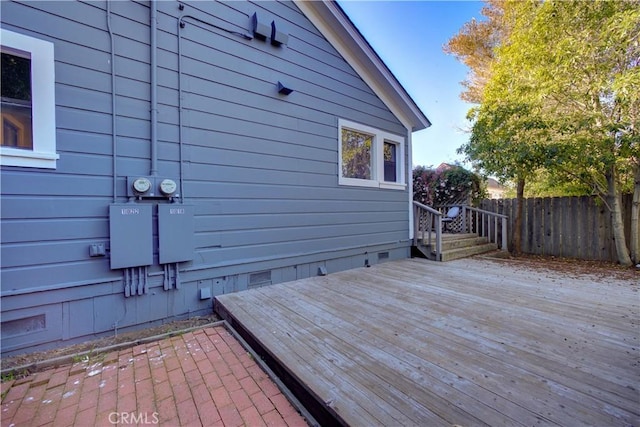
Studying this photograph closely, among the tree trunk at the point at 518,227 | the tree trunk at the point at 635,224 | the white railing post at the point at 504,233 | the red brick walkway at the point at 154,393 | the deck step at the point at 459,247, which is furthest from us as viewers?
the tree trunk at the point at 518,227

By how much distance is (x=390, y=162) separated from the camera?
5.58 m

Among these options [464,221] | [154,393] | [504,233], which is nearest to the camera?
[154,393]

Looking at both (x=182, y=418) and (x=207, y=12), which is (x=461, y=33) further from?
(x=182, y=418)

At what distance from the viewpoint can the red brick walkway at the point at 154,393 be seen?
1.51 meters

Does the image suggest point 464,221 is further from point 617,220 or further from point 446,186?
point 617,220

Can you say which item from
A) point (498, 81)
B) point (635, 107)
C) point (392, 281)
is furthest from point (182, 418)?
point (498, 81)

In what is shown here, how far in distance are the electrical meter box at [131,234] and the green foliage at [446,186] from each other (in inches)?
312

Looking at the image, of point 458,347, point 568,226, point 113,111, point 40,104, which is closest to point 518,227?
point 568,226

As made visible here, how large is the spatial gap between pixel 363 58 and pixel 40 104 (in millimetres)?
4408

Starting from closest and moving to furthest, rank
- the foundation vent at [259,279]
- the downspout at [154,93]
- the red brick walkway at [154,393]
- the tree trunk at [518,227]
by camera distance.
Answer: the red brick walkway at [154,393] < the downspout at [154,93] < the foundation vent at [259,279] < the tree trunk at [518,227]

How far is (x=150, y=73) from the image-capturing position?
2779 mm

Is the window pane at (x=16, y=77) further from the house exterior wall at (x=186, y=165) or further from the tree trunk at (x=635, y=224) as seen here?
the tree trunk at (x=635, y=224)

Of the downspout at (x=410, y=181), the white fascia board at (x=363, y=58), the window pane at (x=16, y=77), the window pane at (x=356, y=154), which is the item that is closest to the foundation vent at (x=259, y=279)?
the window pane at (x=356, y=154)

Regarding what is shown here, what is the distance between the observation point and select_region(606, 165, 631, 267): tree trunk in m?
5.01
